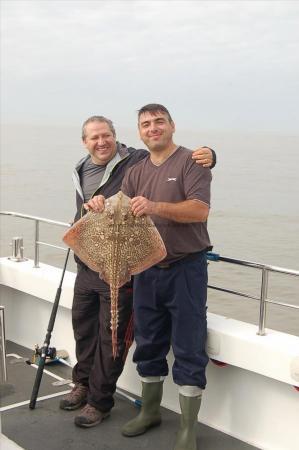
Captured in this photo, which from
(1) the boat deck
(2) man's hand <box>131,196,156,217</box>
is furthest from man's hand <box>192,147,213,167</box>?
(1) the boat deck

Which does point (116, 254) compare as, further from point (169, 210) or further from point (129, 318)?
point (129, 318)

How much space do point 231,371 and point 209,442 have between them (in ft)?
1.60

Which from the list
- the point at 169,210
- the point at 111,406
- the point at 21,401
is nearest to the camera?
the point at 169,210

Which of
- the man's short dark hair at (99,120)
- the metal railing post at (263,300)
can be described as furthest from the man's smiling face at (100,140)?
the metal railing post at (263,300)

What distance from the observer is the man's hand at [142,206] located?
3.34 meters

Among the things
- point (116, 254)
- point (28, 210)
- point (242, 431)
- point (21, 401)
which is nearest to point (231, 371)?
point (242, 431)

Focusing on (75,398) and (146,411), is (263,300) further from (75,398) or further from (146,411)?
(75,398)

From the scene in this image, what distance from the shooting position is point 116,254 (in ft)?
11.5

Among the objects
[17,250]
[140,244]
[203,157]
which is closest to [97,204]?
[140,244]

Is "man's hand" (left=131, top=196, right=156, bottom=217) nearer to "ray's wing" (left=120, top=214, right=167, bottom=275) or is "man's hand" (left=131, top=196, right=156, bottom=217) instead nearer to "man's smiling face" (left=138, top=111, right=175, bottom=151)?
"ray's wing" (left=120, top=214, right=167, bottom=275)

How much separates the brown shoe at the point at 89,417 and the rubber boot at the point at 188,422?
0.66 m

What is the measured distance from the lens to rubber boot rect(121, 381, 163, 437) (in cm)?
395

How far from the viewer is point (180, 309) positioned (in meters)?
3.60

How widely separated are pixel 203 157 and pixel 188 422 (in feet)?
5.39
